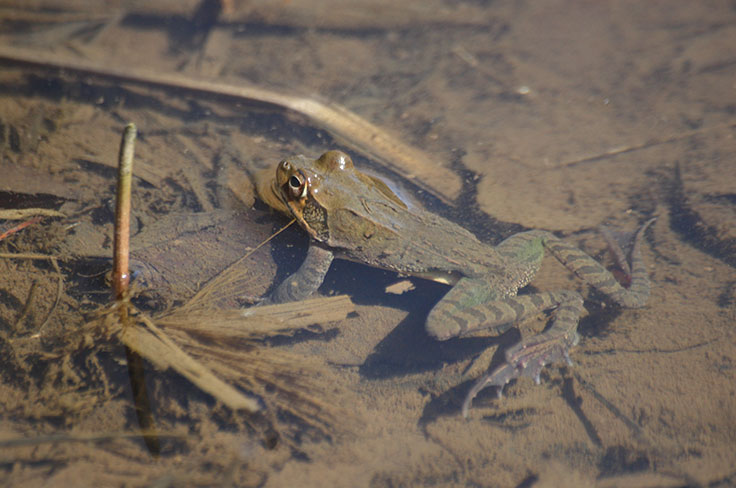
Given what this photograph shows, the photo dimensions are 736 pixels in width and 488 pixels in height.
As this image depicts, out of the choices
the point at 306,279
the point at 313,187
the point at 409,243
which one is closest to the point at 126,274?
the point at 306,279

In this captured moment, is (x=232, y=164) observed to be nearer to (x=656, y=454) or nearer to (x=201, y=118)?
(x=201, y=118)

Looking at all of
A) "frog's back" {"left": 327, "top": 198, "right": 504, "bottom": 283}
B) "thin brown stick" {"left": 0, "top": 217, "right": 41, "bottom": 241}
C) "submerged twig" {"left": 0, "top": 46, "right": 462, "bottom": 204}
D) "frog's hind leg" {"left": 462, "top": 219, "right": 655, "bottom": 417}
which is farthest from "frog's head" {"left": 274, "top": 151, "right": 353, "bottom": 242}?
"thin brown stick" {"left": 0, "top": 217, "right": 41, "bottom": 241}

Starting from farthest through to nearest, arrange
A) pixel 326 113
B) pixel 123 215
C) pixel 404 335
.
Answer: pixel 326 113 < pixel 404 335 < pixel 123 215

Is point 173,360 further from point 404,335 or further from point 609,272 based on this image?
point 609,272

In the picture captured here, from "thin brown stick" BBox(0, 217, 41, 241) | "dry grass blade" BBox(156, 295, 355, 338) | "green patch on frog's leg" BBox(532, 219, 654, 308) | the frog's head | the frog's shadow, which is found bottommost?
the frog's shadow

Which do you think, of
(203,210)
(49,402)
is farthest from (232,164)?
(49,402)

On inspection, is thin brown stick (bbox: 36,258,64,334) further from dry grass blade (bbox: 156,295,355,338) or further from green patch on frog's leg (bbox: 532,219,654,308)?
green patch on frog's leg (bbox: 532,219,654,308)

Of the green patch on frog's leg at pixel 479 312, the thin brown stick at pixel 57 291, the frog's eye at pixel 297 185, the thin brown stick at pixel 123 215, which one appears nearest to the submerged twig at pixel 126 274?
the thin brown stick at pixel 123 215
